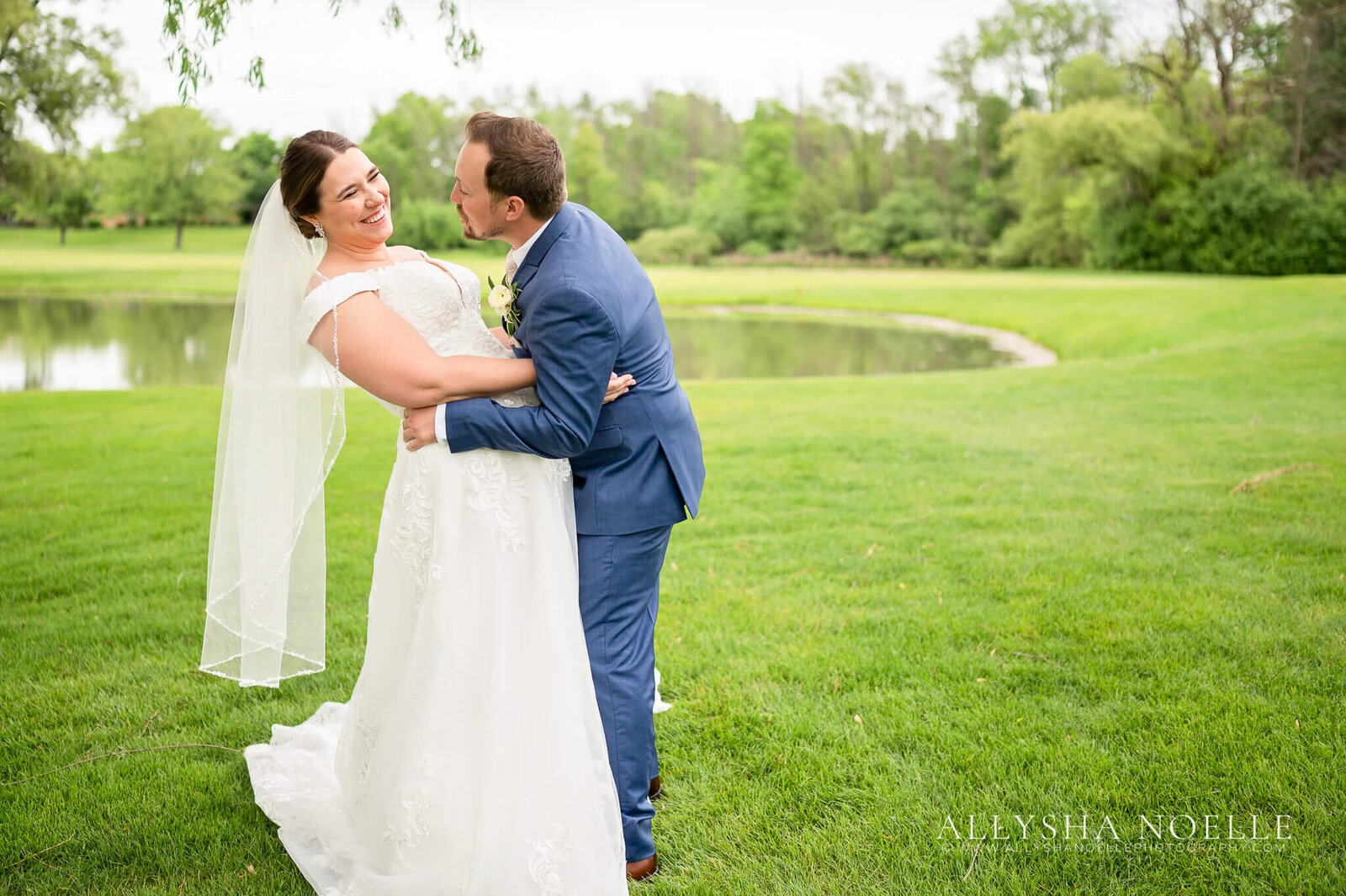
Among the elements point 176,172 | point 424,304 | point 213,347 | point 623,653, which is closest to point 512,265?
point 424,304

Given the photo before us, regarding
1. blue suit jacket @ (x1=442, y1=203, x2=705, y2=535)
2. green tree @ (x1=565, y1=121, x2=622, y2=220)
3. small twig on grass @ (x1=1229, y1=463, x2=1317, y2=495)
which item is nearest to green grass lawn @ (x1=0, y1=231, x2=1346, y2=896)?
small twig on grass @ (x1=1229, y1=463, x2=1317, y2=495)

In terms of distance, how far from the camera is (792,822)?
10.8 feet

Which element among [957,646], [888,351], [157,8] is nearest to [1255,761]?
[957,646]

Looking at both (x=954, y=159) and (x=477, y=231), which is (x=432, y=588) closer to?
(x=477, y=231)

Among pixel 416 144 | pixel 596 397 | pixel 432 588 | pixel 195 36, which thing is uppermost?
pixel 416 144

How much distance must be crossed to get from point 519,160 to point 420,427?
859mm

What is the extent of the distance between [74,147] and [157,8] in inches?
931

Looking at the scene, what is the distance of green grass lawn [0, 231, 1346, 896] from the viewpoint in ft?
10.3

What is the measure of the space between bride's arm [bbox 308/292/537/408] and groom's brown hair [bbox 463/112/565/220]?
496 mm

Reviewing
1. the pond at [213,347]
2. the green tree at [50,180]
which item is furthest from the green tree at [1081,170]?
the green tree at [50,180]

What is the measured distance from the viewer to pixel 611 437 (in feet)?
9.73

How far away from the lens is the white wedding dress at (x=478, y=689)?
284cm

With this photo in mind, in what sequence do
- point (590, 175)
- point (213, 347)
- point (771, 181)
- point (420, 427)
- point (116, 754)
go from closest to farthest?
point (420, 427), point (116, 754), point (213, 347), point (590, 175), point (771, 181)

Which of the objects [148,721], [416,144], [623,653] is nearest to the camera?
[623,653]
